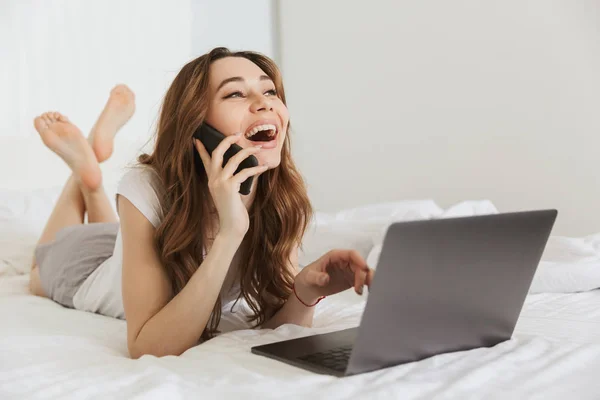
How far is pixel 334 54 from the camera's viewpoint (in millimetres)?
3768

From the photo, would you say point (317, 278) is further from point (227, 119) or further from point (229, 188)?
point (227, 119)

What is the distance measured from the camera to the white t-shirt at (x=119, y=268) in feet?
4.01

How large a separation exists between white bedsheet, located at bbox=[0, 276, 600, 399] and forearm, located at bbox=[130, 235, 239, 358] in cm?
5

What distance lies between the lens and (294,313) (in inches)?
52.3

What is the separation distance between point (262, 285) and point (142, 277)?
28 cm

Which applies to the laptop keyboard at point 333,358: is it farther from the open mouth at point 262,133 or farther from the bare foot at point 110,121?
the bare foot at point 110,121

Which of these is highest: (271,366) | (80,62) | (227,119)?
(80,62)

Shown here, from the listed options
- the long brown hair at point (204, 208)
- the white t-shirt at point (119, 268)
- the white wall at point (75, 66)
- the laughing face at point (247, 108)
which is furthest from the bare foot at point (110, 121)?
the laughing face at point (247, 108)

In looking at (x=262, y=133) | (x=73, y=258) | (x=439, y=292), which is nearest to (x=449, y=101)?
(x=73, y=258)

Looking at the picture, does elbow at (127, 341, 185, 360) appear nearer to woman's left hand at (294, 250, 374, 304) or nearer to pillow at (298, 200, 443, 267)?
woman's left hand at (294, 250, 374, 304)

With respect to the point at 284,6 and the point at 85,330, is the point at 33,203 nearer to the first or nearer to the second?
the point at 85,330

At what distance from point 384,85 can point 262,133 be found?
7.65 ft

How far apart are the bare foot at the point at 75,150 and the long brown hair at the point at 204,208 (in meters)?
0.93

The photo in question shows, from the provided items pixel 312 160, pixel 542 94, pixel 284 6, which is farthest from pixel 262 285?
pixel 284 6
